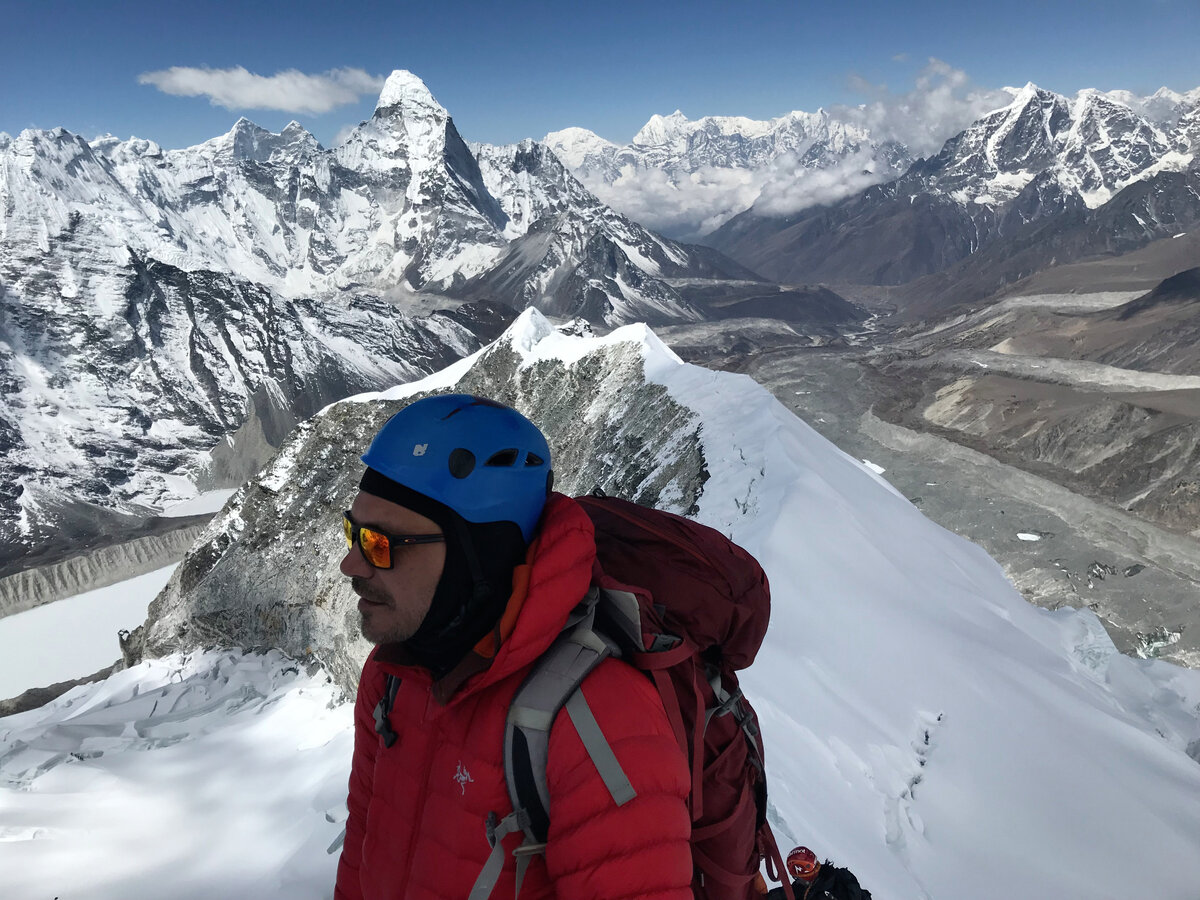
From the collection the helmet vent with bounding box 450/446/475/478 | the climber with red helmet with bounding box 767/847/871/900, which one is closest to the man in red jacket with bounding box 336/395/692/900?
the helmet vent with bounding box 450/446/475/478

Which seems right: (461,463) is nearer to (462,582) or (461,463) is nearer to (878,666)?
(462,582)

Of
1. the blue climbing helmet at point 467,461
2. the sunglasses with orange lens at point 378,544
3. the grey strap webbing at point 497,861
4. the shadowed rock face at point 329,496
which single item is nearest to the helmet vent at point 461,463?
Answer: the blue climbing helmet at point 467,461

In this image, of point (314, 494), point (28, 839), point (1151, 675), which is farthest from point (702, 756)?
point (314, 494)

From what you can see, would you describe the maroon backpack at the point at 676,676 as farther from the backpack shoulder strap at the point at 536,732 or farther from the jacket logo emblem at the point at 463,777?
the jacket logo emblem at the point at 463,777

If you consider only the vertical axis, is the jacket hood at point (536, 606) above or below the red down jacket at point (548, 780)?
above

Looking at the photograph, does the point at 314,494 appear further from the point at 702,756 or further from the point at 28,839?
the point at 702,756

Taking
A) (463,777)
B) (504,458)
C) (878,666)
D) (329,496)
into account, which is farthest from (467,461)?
(329,496)
